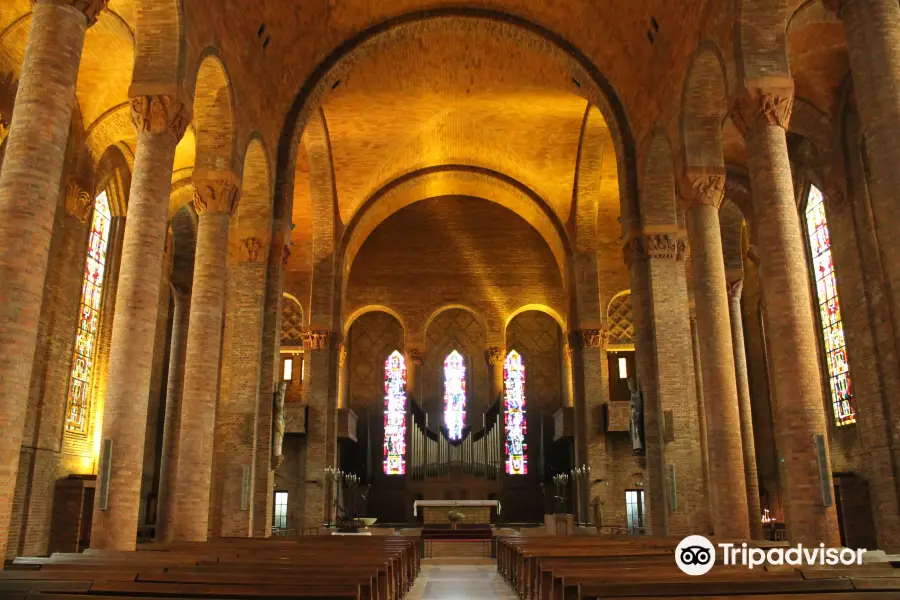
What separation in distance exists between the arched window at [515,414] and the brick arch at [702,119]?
1594 cm

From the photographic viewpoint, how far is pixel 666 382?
50.6 ft

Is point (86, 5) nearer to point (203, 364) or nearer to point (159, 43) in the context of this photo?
point (159, 43)

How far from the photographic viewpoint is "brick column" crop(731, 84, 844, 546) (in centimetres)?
975

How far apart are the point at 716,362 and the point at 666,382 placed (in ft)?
7.43

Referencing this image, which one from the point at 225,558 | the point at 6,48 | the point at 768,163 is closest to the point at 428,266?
the point at 6,48

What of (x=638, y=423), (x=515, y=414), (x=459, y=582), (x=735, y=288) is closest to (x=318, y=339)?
(x=515, y=414)

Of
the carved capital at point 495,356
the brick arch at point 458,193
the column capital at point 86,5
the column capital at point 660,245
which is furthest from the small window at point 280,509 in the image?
the column capital at point 86,5

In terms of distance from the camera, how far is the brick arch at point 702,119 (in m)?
14.0

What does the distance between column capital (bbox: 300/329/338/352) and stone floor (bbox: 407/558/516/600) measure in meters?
8.00

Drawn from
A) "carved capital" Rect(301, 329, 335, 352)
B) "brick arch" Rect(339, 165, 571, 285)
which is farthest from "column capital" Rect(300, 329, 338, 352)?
"brick arch" Rect(339, 165, 571, 285)

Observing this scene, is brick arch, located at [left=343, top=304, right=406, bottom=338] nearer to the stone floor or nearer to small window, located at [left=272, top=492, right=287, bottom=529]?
small window, located at [left=272, top=492, right=287, bottom=529]

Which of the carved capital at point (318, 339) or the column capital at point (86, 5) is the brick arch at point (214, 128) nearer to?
the column capital at point (86, 5)

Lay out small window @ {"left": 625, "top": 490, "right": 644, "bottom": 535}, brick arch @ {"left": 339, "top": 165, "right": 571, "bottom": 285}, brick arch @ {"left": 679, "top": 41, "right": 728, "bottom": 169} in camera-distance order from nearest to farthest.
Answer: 1. brick arch @ {"left": 679, "top": 41, "right": 728, "bottom": 169}
2. small window @ {"left": 625, "top": 490, "right": 644, "bottom": 535}
3. brick arch @ {"left": 339, "top": 165, "right": 571, "bottom": 285}

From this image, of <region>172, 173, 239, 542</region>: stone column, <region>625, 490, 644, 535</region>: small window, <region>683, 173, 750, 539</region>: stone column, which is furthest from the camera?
<region>625, 490, 644, 535</region>: small window
